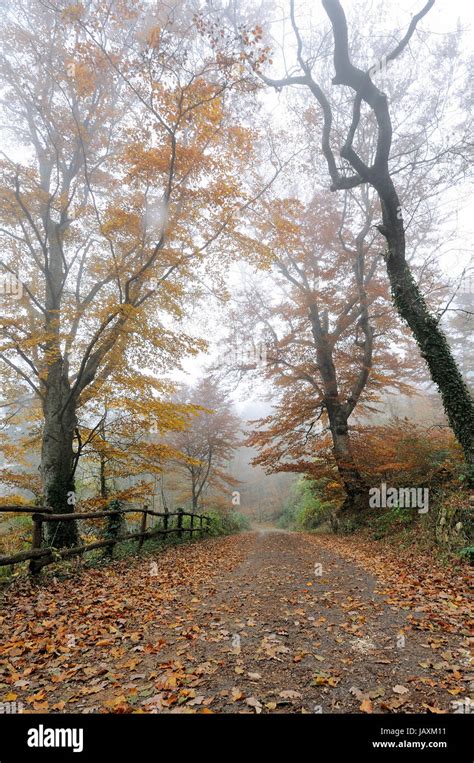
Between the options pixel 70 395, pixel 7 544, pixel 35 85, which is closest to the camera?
pixel 70 395

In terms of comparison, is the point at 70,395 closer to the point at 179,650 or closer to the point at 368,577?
the point at 179,650

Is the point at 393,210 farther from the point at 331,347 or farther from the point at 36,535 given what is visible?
the point at 36,535

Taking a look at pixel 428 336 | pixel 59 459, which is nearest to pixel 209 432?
pixel 59 459

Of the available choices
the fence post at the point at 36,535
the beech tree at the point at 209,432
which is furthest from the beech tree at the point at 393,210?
the beech tree at the point at 209,432

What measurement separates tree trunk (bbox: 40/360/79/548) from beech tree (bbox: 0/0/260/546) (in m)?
0.03

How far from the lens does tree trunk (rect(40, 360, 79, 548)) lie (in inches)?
305

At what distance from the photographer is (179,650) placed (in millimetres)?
3537

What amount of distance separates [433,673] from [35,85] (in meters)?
14.1

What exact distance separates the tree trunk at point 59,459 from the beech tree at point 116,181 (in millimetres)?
26

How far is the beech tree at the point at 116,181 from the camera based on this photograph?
7.07 metres

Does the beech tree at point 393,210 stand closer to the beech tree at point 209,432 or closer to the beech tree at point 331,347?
the beech tree at point 331,347

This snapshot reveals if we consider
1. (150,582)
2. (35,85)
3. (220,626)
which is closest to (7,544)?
(150,582)

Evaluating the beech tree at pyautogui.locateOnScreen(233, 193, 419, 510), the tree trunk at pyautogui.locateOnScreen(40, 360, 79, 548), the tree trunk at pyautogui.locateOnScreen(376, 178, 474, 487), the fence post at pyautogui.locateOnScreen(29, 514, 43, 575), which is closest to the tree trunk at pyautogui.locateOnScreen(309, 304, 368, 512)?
the beech tree at pyautogui.locateOnScreen(233, 193, 419, 510)

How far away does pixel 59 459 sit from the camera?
26.7ft
